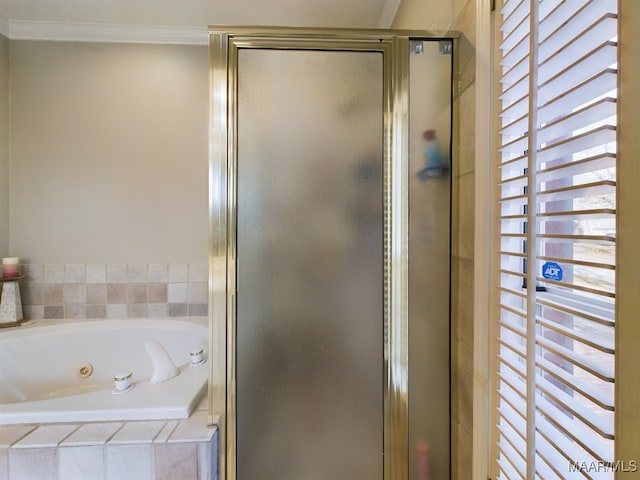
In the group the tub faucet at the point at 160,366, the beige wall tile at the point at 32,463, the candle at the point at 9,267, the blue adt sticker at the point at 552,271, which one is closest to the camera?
the blue adt sticker at the point at 552,271

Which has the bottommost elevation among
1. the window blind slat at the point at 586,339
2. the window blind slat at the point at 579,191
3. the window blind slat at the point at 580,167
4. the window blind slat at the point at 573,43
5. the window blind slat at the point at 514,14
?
the window blind slat at the point at 586,339

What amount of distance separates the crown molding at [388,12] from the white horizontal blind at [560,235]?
3.39 ft

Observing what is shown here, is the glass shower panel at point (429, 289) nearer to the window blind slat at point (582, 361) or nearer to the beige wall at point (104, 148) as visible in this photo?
the window blind slat at point (582, 361)

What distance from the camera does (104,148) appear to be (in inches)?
78.0

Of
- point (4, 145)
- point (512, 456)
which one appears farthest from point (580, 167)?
point (4, 145)

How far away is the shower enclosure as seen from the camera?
0.96 meters

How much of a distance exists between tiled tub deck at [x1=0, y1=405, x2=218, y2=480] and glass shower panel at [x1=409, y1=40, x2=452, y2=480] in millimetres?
692

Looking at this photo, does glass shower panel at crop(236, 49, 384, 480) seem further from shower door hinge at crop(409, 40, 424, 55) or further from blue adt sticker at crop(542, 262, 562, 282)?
blue adt sticker at crop(542, 262, 562, 282)

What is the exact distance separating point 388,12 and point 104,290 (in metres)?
2.46

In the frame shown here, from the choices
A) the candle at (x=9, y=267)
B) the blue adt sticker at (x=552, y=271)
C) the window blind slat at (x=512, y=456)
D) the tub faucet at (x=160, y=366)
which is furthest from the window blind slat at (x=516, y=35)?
the candle at (x=9, y=267)

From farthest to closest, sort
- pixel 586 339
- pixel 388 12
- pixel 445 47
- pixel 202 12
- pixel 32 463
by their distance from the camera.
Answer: pixel 202 12, pixel 388 12, pixel 445 47, pixel 32 463, pixel 586 339

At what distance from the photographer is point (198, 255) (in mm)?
2033

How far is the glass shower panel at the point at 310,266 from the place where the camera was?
97 centimetres

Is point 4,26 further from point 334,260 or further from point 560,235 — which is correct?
point 560,235
